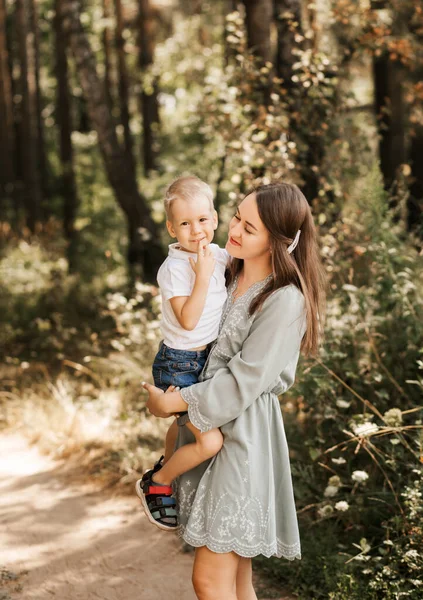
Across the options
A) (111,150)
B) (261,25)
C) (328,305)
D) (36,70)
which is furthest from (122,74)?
(328,305)

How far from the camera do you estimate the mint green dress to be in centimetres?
269

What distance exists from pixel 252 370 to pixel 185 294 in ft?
1.37

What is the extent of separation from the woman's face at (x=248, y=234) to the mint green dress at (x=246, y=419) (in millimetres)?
A: 144

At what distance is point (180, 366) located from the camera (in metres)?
2.93

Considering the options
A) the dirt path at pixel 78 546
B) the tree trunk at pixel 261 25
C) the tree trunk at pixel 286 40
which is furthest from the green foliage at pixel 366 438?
the tree trunk at pixel 261 25

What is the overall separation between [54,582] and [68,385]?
307 centimetres

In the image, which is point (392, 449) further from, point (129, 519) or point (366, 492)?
point (129, 519)

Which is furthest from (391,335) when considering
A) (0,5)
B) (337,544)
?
(0,5)

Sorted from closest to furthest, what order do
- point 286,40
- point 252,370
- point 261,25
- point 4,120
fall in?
point 252,370, point 286,40, point 261,25, point 4,120

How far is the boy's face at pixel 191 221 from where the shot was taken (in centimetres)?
289

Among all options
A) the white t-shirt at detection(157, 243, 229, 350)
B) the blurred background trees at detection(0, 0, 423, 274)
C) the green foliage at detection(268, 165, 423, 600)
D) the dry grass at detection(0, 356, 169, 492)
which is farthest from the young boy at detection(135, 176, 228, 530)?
the blurred background trees at detection(0, 0, 423, 274)

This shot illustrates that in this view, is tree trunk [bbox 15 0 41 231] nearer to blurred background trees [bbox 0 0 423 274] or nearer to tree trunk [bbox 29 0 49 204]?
blurred background trees [bbox 0 0 423 274]

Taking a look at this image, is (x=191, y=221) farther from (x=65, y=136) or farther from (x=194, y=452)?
(x=65, y=136)

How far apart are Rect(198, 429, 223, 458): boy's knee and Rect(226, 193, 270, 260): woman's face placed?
0.66 meters
